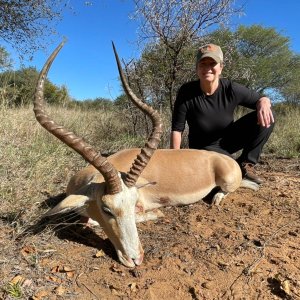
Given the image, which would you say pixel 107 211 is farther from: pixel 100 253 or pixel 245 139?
pixel 245 139

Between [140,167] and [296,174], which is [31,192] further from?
[296,174]

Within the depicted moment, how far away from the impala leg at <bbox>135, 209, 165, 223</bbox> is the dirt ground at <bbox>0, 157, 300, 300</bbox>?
0.27 feet

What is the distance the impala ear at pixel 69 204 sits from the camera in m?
3.21

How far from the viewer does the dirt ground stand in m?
2.84

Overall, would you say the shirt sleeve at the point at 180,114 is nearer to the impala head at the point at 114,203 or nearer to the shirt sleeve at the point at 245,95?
the shirt sleeve at the point at 245,95

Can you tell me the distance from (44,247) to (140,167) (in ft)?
3.40

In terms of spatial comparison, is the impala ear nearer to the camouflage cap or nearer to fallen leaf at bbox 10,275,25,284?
fallen leaf at bbox 10,275,25,284

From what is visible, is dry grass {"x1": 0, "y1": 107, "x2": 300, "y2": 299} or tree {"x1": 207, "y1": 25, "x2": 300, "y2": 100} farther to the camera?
tree {"x1": 207, "y1": 25, "x2": 300, "y2": 100}

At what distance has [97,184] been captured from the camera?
11.4 feet

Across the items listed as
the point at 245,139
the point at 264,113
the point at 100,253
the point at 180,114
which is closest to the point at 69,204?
the point at 100,253

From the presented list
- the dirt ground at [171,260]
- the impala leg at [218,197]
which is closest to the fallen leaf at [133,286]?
the dirt ground at [171,260]

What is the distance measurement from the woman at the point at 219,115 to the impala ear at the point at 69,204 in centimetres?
215

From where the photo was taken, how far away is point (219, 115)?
5.21 metres

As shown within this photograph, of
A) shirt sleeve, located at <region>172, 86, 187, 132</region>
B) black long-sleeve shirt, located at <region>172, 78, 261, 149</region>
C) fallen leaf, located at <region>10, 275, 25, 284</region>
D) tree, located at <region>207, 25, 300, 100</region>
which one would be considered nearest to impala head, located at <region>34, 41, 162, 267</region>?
fallen leaf, located at <region>10, 275, 25, 284</region>
